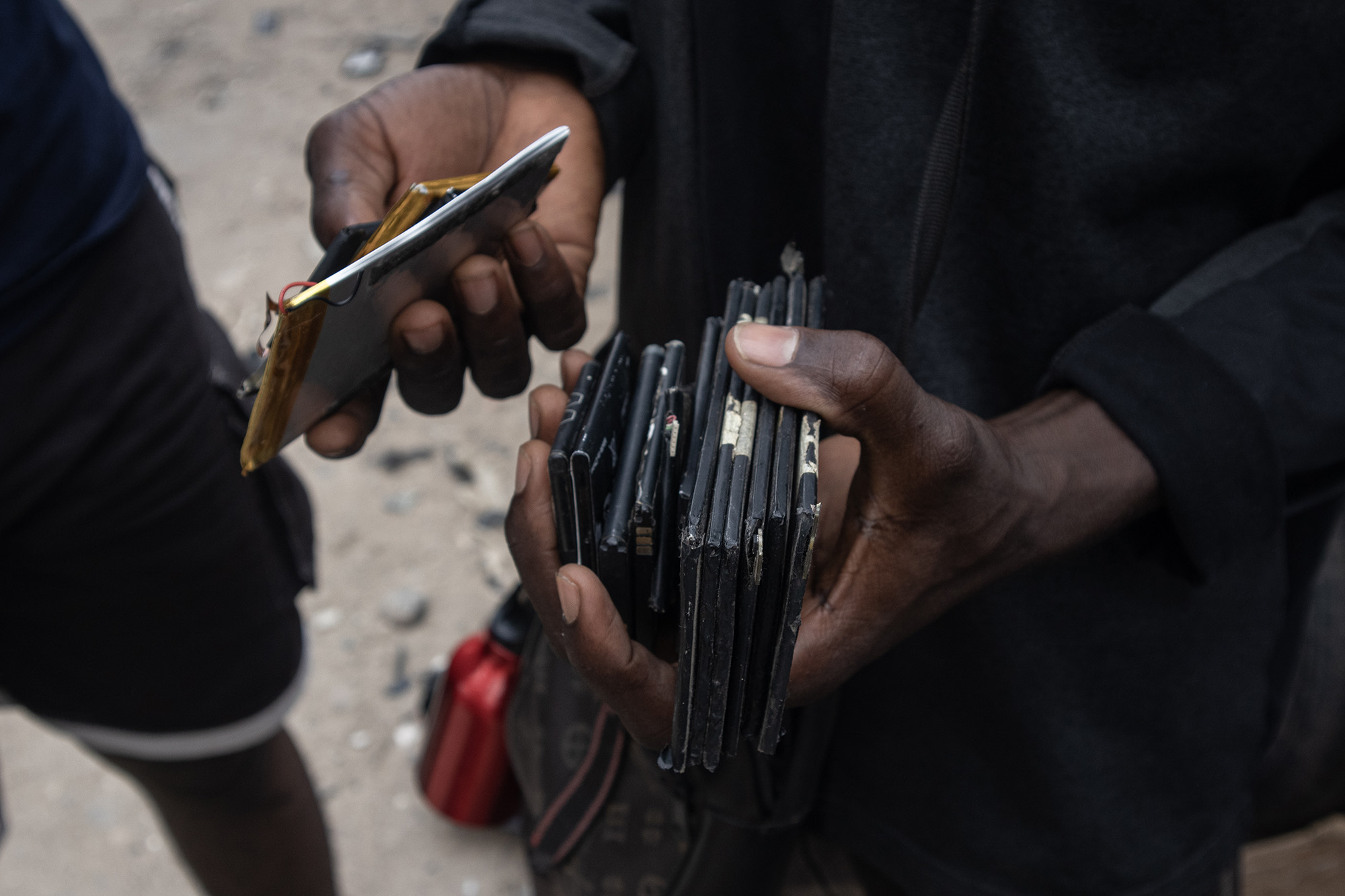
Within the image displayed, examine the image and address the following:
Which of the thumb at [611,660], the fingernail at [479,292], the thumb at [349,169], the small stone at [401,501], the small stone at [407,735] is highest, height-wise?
the thumb at [349,169]

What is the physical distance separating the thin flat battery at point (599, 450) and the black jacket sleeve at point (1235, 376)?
45 cm

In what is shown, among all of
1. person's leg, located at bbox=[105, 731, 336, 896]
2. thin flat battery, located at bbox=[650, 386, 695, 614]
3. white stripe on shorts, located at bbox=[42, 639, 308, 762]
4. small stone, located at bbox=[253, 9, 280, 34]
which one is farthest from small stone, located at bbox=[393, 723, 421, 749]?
small stone, located at bbox=[253, 9, 280, 34]

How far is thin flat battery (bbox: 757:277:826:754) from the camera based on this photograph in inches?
25.6

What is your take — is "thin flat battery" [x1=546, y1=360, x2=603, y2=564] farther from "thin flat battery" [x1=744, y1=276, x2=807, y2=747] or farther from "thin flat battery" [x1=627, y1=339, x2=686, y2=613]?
"thin flat battery" [x1=744, y1=276, x2=807, y2=747]

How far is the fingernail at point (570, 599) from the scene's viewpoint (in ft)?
2.36

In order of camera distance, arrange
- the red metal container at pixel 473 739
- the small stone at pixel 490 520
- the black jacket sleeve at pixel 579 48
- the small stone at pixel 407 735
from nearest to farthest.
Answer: the black jacket sleeve at pixel 579 48 → the red metal container at pixel 473 739 → the small stone at pixel 407 735 → the small stone at pixel 490 520

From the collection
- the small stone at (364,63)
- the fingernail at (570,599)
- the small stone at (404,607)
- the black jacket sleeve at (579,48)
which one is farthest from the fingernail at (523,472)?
the small stone at (364,63)

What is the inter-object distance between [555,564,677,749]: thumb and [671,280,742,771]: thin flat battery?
1.0 inches

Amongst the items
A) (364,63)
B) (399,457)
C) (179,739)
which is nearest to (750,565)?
(179,739)

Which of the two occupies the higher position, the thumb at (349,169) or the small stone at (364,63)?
the thumb at (349,169)

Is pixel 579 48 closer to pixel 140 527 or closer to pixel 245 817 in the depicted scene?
pixel 140 527

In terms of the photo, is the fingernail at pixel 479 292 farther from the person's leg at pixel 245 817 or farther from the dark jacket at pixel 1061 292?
the person's leg at pixel 245 817

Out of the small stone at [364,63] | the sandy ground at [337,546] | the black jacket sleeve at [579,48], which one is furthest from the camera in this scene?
the small stone at [364,63]

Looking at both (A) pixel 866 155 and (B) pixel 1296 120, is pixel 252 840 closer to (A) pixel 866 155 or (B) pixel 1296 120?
(A) pixel 866 155
